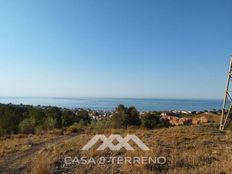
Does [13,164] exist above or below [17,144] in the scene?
above

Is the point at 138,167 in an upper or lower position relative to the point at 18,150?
upper

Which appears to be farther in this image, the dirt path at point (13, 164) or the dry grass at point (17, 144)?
the dry grass at point (17, 144)

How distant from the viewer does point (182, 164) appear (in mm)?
6477

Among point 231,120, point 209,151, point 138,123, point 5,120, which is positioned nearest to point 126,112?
point 138,123

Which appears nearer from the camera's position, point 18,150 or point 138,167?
point 138,167

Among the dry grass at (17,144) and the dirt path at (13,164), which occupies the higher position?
the dirt path at (13,164)

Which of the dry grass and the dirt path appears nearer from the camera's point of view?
the dirt path

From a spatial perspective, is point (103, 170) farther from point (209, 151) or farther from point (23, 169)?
point (209, 151)

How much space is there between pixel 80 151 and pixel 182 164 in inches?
152

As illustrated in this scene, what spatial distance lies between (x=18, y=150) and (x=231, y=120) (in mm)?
12781

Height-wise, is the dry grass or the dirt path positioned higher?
the dirt path

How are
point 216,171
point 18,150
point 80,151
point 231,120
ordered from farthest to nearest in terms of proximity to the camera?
point 231,120
point 18,150
point 80,151
point 216,171

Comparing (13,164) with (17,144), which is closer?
(13,164)

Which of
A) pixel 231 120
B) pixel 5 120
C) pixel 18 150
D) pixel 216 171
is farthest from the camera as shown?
pixel 5 120
